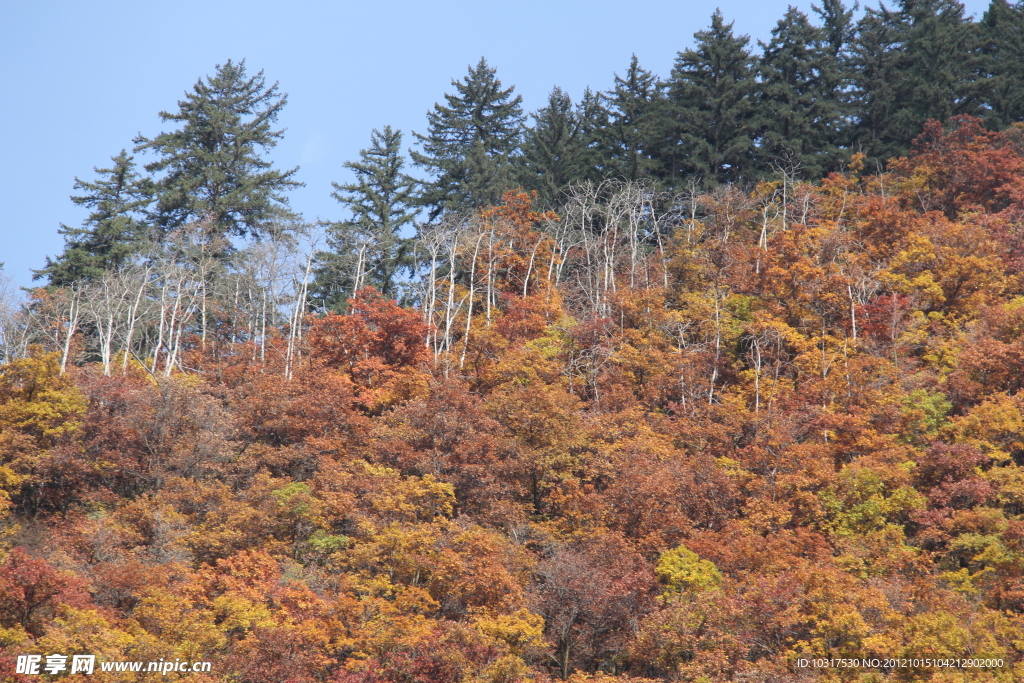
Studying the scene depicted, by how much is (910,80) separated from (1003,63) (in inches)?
210

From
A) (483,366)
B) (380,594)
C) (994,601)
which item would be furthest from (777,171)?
(380,594)

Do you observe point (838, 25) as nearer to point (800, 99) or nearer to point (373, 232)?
point (800, 99)

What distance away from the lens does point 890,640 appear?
19281 millimetres

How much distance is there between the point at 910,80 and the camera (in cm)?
5112

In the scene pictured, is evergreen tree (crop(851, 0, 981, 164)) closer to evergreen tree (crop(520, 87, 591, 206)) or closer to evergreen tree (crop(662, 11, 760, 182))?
evergreen tree (crop(662, 11, 760, 182))

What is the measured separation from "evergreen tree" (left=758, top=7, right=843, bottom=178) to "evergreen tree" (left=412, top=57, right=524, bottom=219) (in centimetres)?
1371

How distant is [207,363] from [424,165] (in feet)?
58.0

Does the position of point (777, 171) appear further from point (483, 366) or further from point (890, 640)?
point (890, 640)

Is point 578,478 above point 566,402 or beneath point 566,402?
beneath

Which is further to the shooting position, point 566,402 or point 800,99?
point 800,99

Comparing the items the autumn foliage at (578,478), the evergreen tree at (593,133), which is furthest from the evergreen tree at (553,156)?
the autumn foliage at (578,478)

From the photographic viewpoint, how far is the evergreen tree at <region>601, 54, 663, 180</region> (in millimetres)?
49406

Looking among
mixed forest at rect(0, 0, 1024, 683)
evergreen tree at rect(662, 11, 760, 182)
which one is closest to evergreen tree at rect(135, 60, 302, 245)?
mixed forest at rect(0, 0, 1024, 683)

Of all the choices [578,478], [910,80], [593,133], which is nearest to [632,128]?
[593,133]
